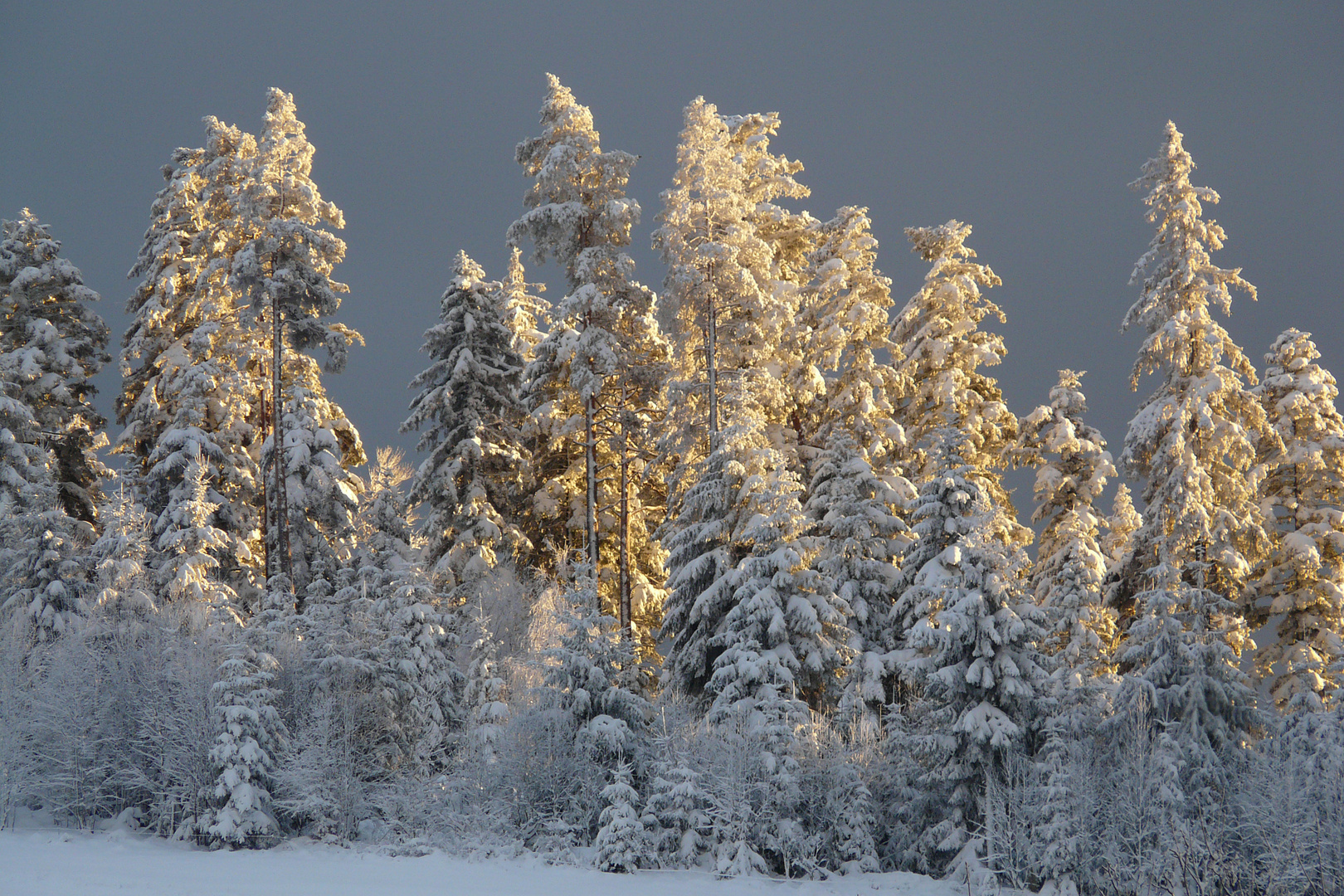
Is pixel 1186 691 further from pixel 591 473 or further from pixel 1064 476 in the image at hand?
pixel 591 473

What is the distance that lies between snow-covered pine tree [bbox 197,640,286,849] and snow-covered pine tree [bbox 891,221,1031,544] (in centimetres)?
1955

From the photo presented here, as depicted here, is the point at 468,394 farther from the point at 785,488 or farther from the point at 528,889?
the point at 528,889

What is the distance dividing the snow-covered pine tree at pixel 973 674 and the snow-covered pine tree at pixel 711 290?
34.7ft

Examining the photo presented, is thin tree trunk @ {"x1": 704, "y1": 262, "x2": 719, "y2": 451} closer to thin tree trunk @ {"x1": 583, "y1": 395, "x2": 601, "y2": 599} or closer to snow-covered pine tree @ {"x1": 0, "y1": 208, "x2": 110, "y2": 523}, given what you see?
thin tree trunk @ {"x1": 583, "y1": 395, "x2": 601, "y2": 599}

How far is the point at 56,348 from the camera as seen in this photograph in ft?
120

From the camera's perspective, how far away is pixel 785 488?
2361 cm

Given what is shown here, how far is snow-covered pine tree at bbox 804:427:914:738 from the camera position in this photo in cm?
2377

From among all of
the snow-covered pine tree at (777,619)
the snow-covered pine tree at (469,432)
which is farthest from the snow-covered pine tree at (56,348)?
the snow-covered pine tree at (777,619)

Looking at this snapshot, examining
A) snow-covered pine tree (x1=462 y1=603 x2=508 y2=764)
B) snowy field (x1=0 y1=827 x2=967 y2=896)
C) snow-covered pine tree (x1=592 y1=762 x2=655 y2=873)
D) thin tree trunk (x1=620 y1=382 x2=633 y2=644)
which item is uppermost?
thin tree trunk (x1=620 y1=382 x2=633 y2=644)

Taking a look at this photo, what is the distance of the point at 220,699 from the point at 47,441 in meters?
20.2

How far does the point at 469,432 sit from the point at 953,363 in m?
16.4

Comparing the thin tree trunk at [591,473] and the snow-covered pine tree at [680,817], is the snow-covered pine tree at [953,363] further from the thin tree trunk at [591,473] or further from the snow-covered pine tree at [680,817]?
the snow-covered pine tree at [680,817]

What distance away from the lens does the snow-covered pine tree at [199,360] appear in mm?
31531

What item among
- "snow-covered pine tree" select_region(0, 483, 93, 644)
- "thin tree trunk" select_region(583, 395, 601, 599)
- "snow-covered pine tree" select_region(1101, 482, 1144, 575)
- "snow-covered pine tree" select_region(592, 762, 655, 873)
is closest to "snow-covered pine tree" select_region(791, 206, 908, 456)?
"thin tree trunk" select_region(583, 395, 601, 599)
